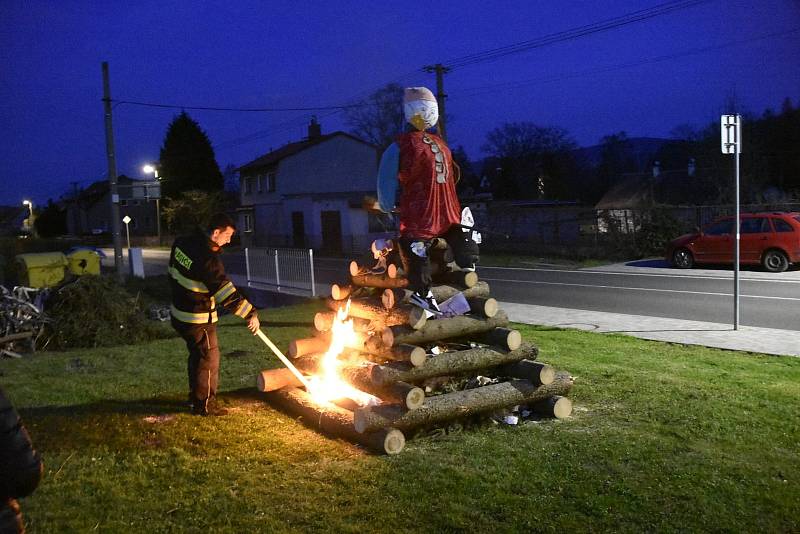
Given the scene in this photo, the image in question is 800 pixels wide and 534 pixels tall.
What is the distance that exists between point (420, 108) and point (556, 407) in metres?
3.04

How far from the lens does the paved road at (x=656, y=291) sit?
515 inches

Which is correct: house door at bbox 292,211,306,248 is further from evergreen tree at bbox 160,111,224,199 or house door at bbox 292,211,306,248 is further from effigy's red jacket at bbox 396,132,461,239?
effigy's red jacket at bbox 396,132,461,239

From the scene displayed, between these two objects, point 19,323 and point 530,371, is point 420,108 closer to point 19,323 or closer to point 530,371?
point 530,371

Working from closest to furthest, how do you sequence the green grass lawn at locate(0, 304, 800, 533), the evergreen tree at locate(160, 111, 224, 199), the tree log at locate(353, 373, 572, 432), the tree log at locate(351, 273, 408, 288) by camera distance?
the green grass lawn at locate(0, 304, 800, 533)
the tree log at locate(353, 373, 572, 432)
the tree log at locate(351, 273, 408, 288)
the evergreen tree at locate(160, 111, 224, 199)

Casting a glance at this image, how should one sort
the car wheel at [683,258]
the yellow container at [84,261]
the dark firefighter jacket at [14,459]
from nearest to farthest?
the dark firefighter jacket at [14,459] < the yellow container at [84,261] < the car wheel at [683,258]

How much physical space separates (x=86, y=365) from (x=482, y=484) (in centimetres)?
679

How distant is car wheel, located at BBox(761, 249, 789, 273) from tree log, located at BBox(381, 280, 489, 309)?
15.3 metres

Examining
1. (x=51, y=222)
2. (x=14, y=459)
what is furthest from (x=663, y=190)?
(x=51, y=222)

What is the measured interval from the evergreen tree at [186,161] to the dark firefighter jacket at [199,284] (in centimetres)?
5554

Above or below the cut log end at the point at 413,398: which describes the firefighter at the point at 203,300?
above

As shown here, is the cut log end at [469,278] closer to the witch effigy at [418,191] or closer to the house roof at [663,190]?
the witch effigy at [418,191]

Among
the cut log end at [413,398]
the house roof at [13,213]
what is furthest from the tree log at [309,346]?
the house roof at [13,213]

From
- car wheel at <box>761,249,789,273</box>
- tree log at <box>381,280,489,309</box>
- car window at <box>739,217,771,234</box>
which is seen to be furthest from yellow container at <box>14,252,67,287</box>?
car wheel at <box>761,249,789,273</box>

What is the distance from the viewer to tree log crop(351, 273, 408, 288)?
21.4ft
